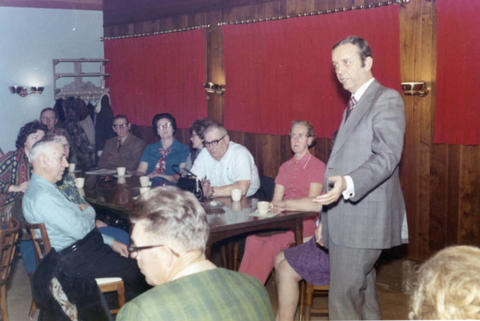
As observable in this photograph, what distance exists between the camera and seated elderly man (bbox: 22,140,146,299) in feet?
10.7

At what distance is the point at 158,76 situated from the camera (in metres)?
7.67

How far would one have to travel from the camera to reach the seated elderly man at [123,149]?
6.37 meters

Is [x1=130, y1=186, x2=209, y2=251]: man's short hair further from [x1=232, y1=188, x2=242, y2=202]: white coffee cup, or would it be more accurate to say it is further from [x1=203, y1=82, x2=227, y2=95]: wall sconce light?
[x1=203, y1=82, x2=227, y2=95]: wall sconce light

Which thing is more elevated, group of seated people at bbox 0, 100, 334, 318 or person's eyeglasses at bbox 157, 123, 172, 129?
person's eyeglasses at bbox 157, 123, 172, 129

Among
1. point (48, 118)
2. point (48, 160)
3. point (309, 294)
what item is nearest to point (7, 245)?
point (48, 160)

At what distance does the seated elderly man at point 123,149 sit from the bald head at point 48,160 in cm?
297

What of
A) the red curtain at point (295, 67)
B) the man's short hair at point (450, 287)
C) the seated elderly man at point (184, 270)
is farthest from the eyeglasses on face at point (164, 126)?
the man's short hair at point (450, 287)

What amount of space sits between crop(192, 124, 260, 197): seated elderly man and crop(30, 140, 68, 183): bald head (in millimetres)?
1263

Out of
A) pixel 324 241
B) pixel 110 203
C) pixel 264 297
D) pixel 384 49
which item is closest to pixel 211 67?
pixel 384 49

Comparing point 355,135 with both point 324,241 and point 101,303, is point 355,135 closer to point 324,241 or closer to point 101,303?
point 324,241

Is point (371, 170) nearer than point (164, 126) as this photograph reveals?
Yes

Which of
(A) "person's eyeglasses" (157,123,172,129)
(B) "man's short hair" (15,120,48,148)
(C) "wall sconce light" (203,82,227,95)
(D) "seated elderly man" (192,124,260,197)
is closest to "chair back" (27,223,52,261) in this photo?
(D) "seated elderly man" (192,124,260,197)

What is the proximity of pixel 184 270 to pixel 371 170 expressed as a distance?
1.10 m

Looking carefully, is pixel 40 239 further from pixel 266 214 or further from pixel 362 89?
pixel 362 89
